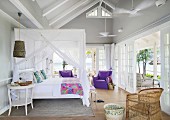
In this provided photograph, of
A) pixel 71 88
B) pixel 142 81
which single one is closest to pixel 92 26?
pixel 142 81

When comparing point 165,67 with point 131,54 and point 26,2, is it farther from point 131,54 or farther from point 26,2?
point 26,2

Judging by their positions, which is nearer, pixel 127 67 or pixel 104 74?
pixel 127 67

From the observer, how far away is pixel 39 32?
5109 mm

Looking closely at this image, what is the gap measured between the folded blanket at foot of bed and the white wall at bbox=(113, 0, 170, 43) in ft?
9.07

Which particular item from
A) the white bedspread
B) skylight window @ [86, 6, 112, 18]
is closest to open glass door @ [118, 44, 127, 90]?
skylight window @ [86, 6, 112, 18]

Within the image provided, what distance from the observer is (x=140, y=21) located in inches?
233

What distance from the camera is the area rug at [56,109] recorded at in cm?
423

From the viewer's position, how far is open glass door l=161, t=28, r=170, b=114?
14.1ft

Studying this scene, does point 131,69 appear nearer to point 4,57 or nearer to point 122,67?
point 122,67

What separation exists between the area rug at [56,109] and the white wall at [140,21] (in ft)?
10.4

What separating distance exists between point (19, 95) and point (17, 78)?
→ 531 millimetres

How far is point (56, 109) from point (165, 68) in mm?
3179

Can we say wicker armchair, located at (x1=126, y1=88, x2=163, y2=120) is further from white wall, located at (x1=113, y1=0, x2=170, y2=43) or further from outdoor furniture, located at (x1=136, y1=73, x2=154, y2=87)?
outdoor furniture, located at (x1=136, y1=73, x2=154, y2=87)

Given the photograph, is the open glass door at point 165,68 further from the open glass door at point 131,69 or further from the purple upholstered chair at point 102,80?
the purple upholstered chair at point 102,80
